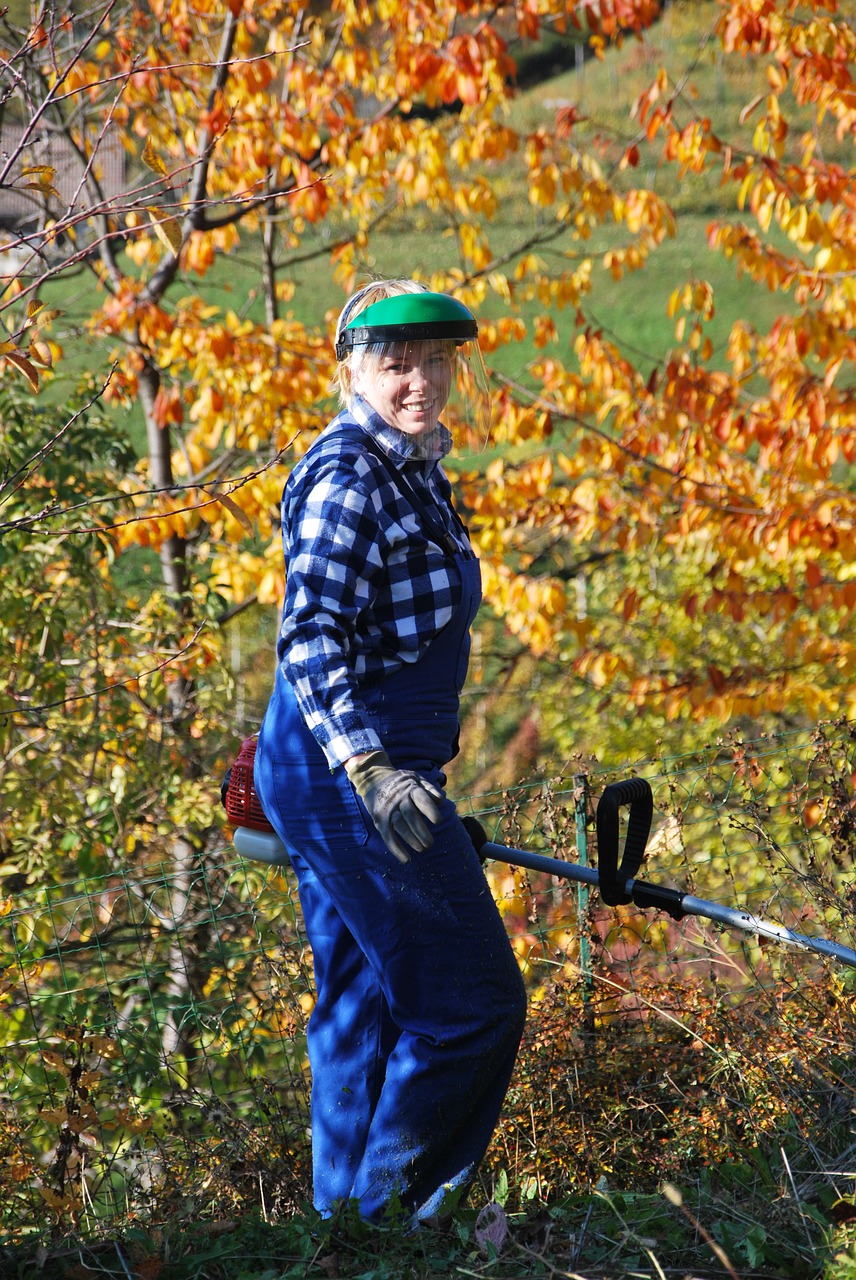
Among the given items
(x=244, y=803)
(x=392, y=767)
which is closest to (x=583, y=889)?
(x=244, y=803)

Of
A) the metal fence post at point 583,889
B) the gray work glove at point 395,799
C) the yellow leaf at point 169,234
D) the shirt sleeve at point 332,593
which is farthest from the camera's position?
the metal fence post at point 583,889

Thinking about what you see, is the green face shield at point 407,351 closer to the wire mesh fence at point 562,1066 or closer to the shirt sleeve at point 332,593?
the shirt sleeve at point 332,593

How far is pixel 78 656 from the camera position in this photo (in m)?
5.49

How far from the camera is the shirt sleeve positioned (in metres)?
2.15

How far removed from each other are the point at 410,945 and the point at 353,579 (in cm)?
69

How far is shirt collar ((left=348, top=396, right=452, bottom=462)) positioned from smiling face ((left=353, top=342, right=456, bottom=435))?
0.04 feet

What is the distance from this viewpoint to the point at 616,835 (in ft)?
7.91

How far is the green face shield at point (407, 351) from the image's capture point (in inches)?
94.1

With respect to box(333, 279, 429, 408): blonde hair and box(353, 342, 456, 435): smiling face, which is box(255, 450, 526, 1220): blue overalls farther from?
box(333, 279, 429, 408): blonde hair

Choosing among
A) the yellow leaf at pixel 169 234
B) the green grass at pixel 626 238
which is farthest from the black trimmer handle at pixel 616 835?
the green grass at pixel 626 238

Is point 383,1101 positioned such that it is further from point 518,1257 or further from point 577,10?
point 577,10

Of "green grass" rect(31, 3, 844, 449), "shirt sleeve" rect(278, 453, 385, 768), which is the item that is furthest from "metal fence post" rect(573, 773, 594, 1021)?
"green grass" rect(31, 3, 844, 449)

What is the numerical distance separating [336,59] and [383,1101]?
5.46 meters

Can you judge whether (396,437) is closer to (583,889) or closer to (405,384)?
(405,384)
